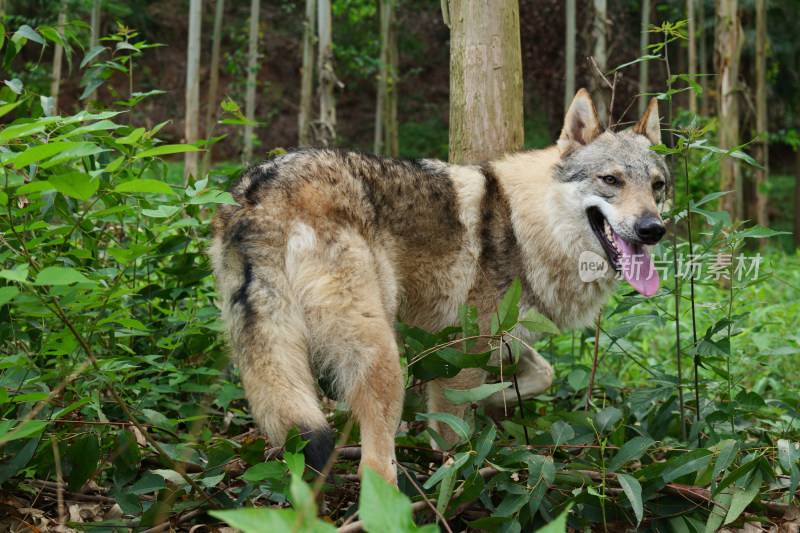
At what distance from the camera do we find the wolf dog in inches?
98.3

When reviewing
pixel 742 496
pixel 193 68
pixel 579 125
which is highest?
pixel 193 68

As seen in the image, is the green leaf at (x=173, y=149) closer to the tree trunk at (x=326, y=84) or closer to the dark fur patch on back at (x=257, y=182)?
the dark fur patch on back at (x=257, y=182)

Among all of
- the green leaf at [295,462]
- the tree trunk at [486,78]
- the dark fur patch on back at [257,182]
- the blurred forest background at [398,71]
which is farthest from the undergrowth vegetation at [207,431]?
the blurred forest background at [398,71]

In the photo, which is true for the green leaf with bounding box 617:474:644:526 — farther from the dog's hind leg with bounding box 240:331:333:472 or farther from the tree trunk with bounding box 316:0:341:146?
the tree trunk with bounding box 316:0:341:146

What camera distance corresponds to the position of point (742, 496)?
2422 millimetres

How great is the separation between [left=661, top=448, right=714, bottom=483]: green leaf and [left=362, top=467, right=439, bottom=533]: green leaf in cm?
178

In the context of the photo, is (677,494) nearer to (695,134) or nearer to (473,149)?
(695,134)

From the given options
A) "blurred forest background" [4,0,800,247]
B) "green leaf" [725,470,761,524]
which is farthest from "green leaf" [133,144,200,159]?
"blurred forest background" [4,0,800,247]

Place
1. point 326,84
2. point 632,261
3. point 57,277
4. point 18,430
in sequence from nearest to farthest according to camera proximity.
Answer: point 57,277 → point 18,430 → point 632,261 → point 326,84

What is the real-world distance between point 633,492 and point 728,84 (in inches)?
380

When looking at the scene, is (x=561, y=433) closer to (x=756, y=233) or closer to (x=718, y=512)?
(x=718, y=512)

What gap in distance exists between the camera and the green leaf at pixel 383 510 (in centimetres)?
110

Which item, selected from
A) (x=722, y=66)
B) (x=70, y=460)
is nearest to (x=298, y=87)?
(x=722, y=66)

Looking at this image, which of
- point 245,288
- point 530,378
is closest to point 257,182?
point 245,288
